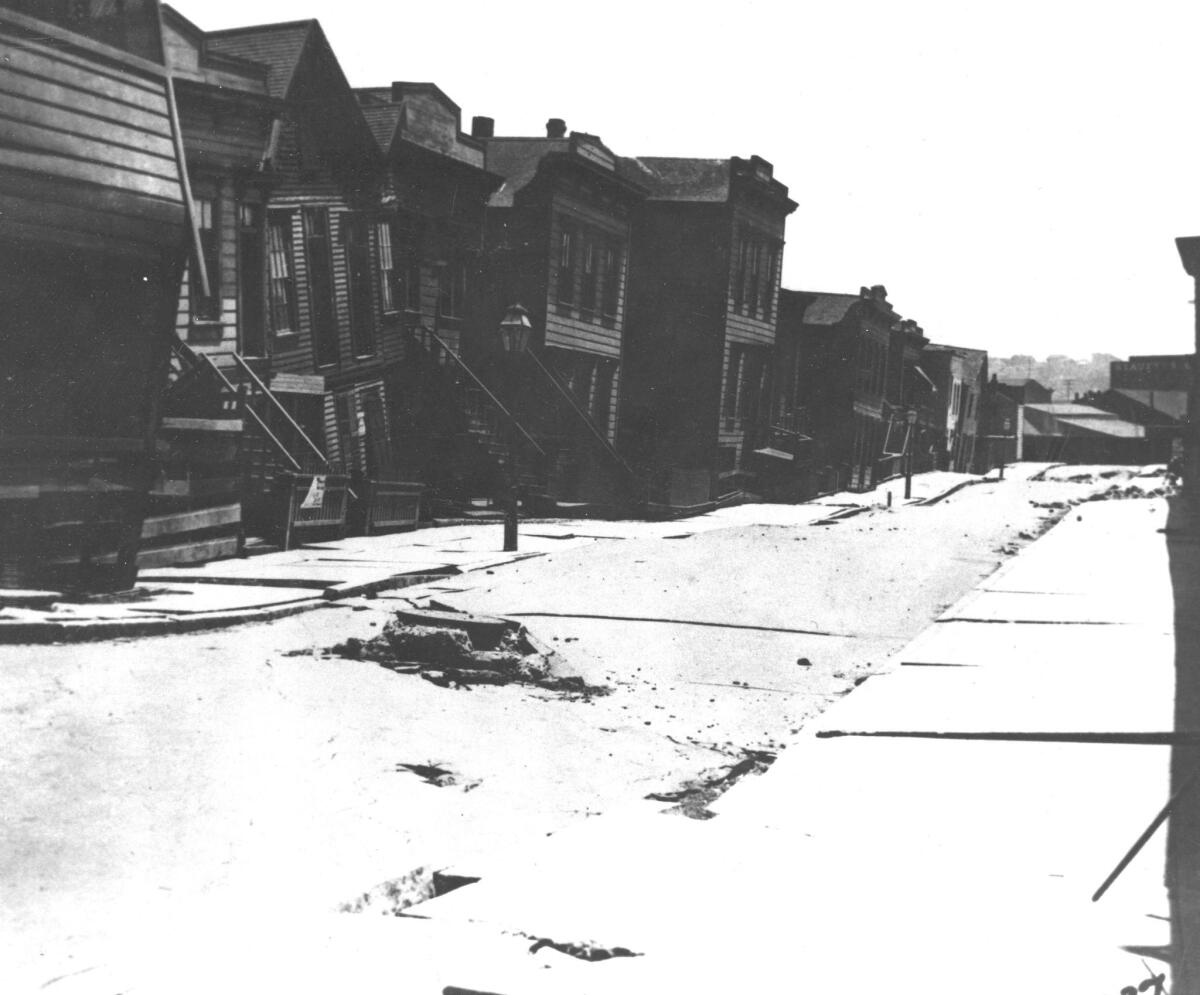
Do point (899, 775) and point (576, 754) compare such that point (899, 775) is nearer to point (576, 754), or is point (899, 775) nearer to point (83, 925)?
point (576, 754)

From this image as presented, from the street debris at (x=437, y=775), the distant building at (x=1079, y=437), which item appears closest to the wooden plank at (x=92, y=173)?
the street debris at (x=437, y=775)

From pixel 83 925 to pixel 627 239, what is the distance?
34.1 metres

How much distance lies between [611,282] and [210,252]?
58.5 feet

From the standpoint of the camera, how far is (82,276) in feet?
43.6

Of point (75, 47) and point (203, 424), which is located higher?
point (75, 47)

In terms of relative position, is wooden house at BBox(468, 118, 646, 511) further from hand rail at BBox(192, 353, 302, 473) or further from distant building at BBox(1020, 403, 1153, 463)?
distant building at BBox(1020, 403, 1153, 463)

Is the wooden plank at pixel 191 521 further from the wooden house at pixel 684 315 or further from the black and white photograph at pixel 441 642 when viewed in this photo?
the wooden house at pixel 684 315

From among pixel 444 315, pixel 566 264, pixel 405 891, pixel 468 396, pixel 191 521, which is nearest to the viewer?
pixel 405 891

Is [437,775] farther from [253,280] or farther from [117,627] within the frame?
[253,280]

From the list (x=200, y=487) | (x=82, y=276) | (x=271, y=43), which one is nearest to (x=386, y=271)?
(x=271, y=43)

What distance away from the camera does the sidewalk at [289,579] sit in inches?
437

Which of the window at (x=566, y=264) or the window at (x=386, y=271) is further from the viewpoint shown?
the window at (x=566, y=264)

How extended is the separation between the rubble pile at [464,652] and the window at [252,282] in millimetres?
11838

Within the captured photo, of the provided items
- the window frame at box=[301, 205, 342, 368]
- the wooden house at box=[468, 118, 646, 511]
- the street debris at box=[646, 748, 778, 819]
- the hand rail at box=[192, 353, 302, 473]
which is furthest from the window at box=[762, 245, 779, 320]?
the street debris at box=[646, 748, 778, 819]
